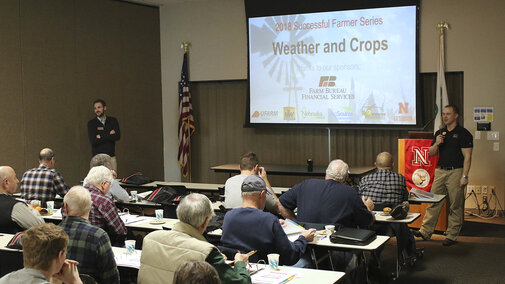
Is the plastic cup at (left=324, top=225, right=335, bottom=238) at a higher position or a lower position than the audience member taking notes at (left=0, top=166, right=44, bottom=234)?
lower

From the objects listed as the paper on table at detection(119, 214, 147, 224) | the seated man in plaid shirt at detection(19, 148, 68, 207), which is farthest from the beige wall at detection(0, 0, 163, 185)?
the paper on table at detection(119, 214, 147, 224)

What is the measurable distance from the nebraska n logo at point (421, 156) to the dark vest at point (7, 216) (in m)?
4.97

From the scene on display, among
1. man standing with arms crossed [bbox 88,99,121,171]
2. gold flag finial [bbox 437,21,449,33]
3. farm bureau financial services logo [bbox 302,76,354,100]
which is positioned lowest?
man standing with arms crossed [bbox 88,99,121,171]

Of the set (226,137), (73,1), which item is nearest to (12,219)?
(73,1)

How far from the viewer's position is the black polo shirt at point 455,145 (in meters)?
7.10

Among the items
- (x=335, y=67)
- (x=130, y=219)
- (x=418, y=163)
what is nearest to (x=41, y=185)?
(x=130, y=219)

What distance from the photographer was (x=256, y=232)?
147 inches

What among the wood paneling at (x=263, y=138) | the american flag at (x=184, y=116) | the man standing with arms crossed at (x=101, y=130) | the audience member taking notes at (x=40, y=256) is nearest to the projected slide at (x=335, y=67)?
the wood paneling at (x=263, y=138)

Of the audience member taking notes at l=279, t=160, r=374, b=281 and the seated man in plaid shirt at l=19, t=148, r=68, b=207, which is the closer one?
the audience member taking notes at l=279, t=160, r=374, b=281

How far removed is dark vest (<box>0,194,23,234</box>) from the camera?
453 cm

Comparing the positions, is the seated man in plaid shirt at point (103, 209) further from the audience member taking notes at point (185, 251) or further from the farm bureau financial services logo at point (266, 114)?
the farm bureau financial services logo at point (266, 114)

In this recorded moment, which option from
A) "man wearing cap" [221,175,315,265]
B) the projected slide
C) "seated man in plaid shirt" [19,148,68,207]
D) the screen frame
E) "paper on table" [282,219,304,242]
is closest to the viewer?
"man wearing cap" [221,175,315,265]

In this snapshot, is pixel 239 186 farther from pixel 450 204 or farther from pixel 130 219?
pixel 450 204

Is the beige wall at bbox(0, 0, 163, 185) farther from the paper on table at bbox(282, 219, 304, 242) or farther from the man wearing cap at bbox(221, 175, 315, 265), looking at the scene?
the man wearing cap at bbox(221, 175, 315, 265)
